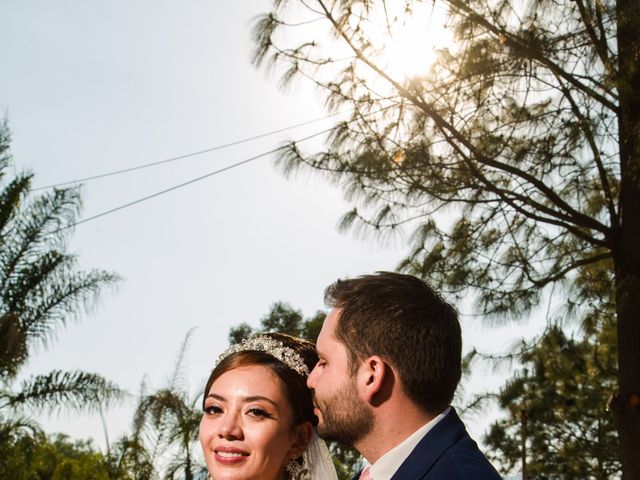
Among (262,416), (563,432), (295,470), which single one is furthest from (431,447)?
(563,432)

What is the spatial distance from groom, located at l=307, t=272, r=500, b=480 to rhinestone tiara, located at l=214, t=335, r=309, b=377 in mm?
634

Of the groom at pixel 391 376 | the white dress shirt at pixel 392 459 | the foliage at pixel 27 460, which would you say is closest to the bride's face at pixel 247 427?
the groom at pixel 391 376

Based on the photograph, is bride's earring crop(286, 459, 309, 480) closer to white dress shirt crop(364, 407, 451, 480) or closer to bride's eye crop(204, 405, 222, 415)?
bride's eye crop(204, 405, 222, 415)

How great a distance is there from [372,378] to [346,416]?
0.41 ft

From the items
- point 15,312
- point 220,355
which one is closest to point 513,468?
point 15,312

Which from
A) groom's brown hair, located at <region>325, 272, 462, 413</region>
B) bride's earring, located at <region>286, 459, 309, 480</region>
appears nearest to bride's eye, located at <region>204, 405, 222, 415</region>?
bride's earring, located at <region>286, 459, 309, 480</region>

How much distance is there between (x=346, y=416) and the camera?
7.18 feet

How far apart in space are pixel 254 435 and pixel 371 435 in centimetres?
73

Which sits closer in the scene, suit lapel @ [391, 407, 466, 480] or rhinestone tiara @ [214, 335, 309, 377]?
suit lapel @ [391, 407, 466, 480]

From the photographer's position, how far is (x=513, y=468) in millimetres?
21125

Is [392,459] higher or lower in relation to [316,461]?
lower

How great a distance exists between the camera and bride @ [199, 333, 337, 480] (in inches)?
108

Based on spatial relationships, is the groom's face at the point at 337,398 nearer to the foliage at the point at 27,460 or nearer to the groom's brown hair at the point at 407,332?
the groom's brown hair at the point at 407,332

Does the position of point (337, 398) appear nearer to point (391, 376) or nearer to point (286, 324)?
point (391, 376)
